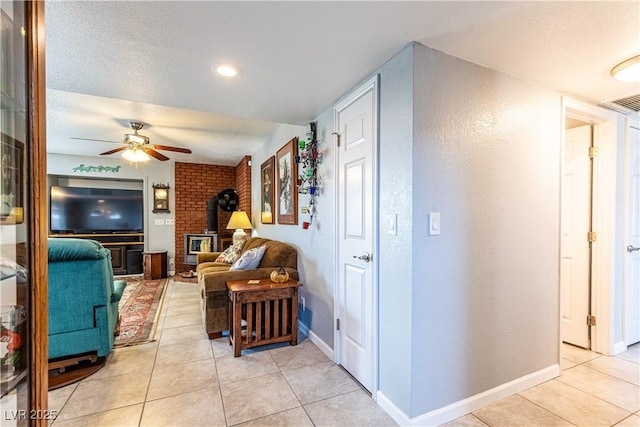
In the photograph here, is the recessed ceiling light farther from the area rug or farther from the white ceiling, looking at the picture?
the area rug

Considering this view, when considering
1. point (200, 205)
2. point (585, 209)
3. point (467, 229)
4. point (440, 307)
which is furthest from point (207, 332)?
point (200, 205)

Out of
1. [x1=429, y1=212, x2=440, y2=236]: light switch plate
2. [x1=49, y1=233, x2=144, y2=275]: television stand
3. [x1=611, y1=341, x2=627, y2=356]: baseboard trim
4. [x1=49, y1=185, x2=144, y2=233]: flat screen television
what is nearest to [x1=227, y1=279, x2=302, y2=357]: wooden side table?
[x1=429, y1=212, x2=440, y2=236]: light switch plate

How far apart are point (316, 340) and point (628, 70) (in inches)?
114

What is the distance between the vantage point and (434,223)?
1636mm

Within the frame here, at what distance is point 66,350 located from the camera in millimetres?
2131

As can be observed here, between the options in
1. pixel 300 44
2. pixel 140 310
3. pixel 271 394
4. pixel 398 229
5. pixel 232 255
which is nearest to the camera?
pixel 300 44

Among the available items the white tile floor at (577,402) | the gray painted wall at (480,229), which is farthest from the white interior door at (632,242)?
the gray painted wall at (480,229)

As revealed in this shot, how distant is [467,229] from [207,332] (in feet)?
7.95

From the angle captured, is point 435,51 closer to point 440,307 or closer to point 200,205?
point 440,307

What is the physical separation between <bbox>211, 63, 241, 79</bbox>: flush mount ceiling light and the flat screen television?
519 centimetres

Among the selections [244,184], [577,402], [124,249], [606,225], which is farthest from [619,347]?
[124,249]

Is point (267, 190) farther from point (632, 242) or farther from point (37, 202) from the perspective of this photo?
point (632, 242)

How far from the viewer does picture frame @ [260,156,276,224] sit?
4.16 metres

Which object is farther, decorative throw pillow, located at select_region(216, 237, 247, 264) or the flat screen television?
the flat screen television
